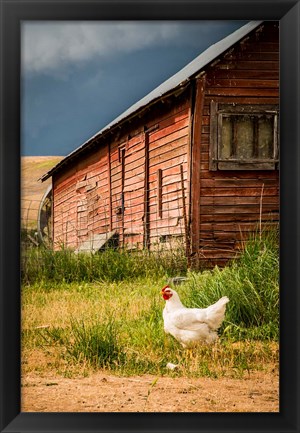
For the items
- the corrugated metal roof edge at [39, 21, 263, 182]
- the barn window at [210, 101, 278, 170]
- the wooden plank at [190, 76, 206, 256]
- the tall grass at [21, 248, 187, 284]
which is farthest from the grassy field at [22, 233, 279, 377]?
the corrugated metal roof edge at [39, 21, 263, 182]

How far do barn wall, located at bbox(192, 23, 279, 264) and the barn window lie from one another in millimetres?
34

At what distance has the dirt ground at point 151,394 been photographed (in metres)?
3.70

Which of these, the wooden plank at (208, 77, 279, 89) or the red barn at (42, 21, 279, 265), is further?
the red barn at (42, 21, 279, 265)

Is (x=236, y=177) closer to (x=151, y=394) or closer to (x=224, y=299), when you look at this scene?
(x=224, y=299)

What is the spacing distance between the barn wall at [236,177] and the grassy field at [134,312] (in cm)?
12

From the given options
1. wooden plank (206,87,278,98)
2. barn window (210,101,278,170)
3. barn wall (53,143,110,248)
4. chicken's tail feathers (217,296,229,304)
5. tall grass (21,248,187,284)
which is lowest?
chicken's tail feathers (217,296,229,304)

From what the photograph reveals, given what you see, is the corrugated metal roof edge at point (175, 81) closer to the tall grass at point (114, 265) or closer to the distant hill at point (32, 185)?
the distant hill at point (32, 185)

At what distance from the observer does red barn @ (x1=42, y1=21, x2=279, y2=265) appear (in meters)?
4.04

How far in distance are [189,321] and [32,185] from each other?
3.20 feet

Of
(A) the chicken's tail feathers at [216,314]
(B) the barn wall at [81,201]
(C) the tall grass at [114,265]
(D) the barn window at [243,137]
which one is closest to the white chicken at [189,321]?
Answer: (A) the chicken's tail feathers at [216,314]

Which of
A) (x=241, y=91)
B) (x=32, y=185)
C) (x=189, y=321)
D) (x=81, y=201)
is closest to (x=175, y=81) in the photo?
(x=241, y=91)

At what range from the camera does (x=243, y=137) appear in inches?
173

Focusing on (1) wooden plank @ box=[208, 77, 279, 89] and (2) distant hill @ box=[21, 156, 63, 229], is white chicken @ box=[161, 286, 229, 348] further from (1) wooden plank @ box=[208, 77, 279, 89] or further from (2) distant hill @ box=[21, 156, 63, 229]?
(1) wooden plank @ box=[208, 77, 279, 89]
